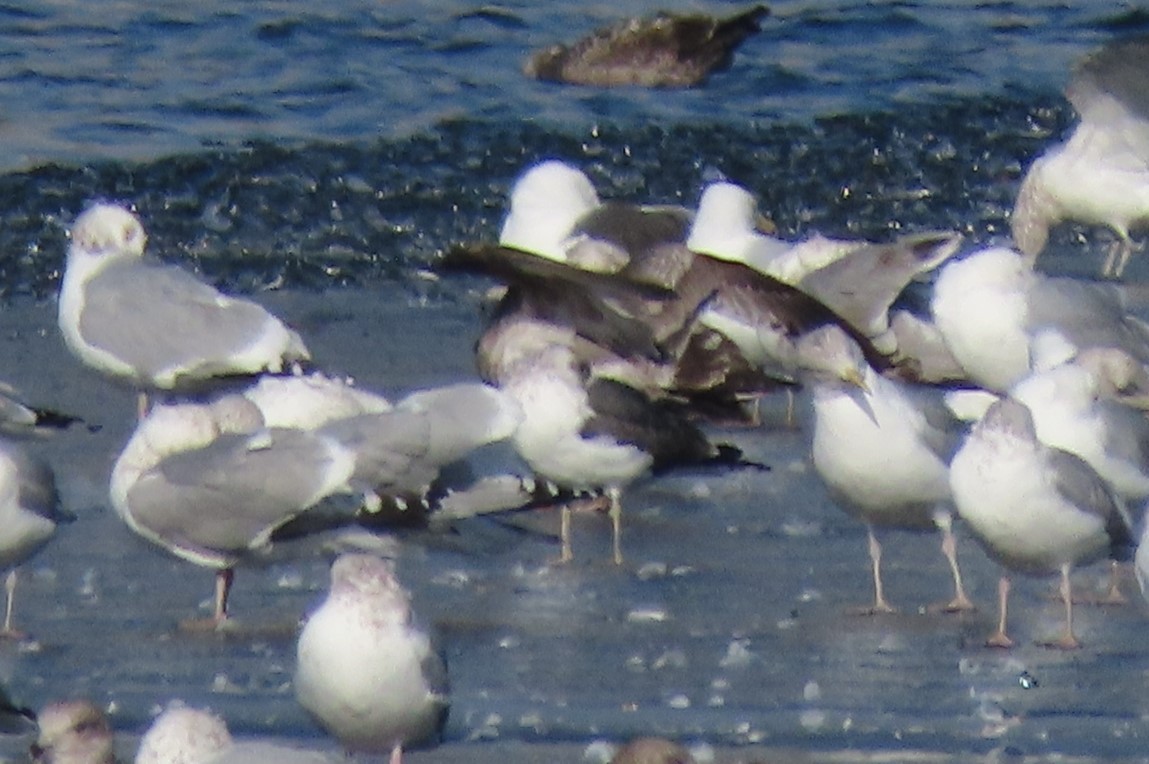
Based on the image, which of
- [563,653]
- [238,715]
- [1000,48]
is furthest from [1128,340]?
[1000,48]

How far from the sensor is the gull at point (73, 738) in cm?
490

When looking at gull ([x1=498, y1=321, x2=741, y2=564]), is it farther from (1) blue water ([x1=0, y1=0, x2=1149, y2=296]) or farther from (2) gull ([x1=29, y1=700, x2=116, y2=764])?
(1) blue water ([x1=0, y1=0, x2=1149, y2=296])

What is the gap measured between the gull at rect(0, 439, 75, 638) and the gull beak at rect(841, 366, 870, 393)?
2036 mm

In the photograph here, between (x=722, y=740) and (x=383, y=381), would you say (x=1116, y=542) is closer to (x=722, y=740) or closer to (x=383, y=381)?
(x=722, y=740)

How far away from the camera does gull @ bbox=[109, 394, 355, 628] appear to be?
640 cm

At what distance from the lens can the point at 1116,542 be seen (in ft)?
21.4

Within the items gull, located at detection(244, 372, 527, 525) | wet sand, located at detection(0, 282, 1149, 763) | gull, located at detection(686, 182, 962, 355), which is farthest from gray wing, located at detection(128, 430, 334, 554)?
gull, located at detection(686, 182, 962, 355)

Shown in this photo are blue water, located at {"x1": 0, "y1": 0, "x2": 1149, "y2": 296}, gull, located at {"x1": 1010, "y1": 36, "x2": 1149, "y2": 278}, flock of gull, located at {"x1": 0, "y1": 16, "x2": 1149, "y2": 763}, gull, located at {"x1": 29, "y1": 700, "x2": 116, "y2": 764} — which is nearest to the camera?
gull, located at {"x1": 29, "y1": 700, "x2": 116, "y2": 764}

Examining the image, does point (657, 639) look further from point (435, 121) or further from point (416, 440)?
point (435, 121)

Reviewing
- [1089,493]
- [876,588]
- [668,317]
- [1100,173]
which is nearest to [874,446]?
Answer: [876,588]

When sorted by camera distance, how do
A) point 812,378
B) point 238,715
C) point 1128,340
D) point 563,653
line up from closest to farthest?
point 238,715 < point 563,653 < point 812,378 < point 1128,340

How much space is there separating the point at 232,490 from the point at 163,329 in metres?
2.24

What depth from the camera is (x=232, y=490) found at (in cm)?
648

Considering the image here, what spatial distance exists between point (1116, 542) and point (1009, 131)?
8626 mm
